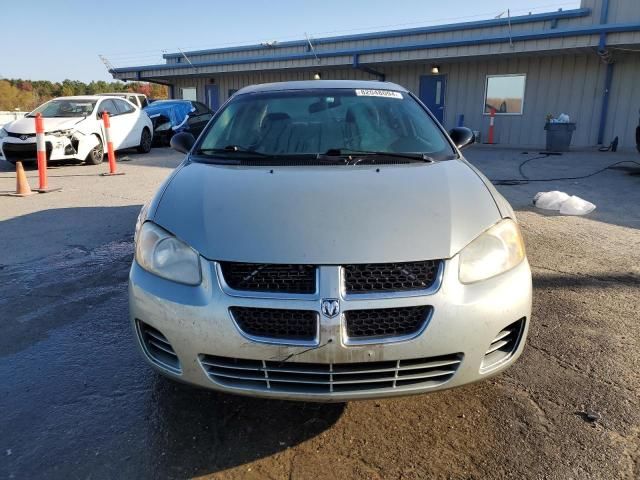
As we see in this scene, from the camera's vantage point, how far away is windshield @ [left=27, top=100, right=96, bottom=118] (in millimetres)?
11031

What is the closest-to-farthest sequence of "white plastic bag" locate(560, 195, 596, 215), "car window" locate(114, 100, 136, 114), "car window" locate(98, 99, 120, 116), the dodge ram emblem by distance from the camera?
the dodge ram emblem → "white plastic bag" locate(560, 195, 596, 215) → "car window" locate(98, 99, 120, 116) → "car window" locate(114, 100, 136, 114)

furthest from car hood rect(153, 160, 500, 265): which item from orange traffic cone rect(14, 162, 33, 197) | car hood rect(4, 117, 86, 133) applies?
car hood rect(4, 117, 86, 133)

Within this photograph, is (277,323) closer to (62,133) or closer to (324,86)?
(324,86)

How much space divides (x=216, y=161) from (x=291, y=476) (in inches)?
70.3

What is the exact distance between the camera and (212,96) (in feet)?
78.1

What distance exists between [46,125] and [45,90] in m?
48.7

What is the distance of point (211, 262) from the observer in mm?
1973

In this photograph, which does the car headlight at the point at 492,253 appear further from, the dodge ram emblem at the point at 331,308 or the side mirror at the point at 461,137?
the side mirror at the point at 461,137

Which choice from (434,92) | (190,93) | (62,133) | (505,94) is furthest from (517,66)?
(190,93)

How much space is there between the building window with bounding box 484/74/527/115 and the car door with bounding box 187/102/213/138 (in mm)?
9307

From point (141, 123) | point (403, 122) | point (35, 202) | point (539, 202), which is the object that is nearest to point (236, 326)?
point (403, 122)

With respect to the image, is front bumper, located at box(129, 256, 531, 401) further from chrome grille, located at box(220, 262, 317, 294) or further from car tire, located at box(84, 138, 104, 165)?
car tire, located at box(84, 138, 104, 165)

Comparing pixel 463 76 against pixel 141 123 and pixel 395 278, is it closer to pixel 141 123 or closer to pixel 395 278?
pixel 141 123

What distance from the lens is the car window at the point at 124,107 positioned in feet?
40.3
